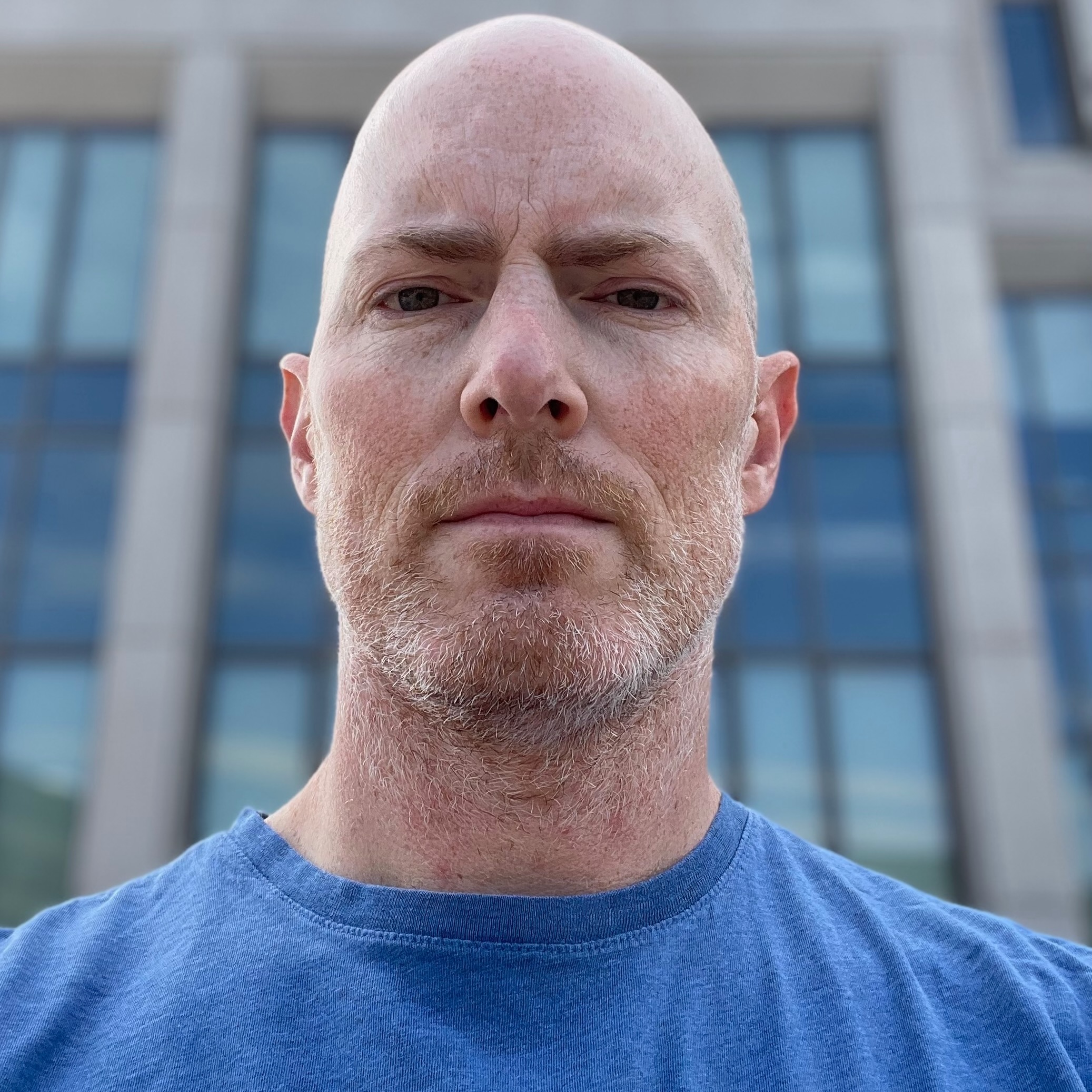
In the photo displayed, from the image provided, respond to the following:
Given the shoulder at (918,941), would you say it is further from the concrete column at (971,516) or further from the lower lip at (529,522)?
the concrete column at (971,516)

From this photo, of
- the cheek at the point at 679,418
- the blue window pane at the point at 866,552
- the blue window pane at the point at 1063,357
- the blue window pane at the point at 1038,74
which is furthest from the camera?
the blue window pane at the point at 1063,357

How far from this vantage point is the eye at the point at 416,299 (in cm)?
175

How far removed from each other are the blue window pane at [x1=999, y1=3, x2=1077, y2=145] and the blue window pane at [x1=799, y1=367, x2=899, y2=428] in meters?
4.27

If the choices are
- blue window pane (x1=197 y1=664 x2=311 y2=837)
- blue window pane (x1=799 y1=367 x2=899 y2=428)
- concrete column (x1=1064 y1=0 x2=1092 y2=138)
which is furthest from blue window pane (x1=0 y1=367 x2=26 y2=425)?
concrete column (x1=1064 y1=0 x2=1092 y2=138)

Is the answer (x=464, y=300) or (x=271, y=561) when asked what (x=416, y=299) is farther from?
(x=271, y=561)

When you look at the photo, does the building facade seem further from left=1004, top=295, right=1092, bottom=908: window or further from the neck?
the neck

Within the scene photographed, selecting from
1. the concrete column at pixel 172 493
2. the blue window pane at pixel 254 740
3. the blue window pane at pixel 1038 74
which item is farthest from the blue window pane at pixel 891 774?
the blue window pane at pixel 1038 74

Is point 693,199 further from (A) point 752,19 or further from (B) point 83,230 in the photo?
(B) point 83,230

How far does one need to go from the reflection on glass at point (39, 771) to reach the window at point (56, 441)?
11 millimetres

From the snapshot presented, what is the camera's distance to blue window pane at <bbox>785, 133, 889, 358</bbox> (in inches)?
445

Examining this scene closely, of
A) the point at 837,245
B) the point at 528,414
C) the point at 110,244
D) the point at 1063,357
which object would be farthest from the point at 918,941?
the point at 1063,357

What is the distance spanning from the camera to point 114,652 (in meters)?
9.79

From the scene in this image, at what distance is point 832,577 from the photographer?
10.6 metres

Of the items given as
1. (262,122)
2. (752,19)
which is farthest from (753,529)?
(262,122)
